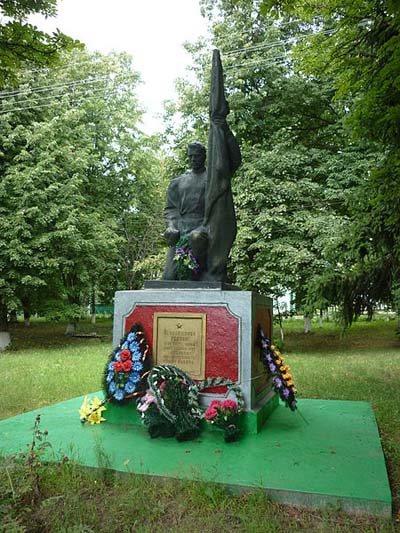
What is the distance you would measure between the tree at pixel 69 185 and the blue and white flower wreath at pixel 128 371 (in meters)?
9.02

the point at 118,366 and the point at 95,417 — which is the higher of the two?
the point at 118,366

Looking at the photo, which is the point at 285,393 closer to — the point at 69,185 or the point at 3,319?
the point at 69,185

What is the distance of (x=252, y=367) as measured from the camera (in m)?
4.70

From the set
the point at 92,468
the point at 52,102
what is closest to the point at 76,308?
the point at 52,102

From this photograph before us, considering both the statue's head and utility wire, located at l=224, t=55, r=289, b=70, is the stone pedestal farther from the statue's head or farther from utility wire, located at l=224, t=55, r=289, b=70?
utility wire, located at l=224, t=55, r=289, b=70

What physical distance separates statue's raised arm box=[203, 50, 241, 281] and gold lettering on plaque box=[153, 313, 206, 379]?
619mm

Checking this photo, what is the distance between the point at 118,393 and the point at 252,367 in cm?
138

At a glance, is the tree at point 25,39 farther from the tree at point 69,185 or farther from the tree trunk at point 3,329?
the tree trunk at point 3,329

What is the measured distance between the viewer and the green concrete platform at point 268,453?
3.13 metres

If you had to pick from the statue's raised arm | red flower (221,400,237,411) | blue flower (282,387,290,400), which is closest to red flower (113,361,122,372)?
red flower (221,400,237,411)

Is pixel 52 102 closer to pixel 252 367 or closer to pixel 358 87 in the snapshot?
pixel 358 87

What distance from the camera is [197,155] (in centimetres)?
553

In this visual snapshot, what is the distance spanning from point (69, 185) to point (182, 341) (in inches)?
436

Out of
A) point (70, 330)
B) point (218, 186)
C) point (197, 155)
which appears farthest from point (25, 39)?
point (70, 330)
